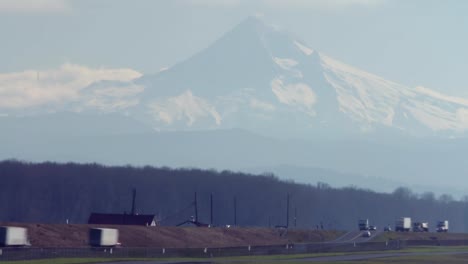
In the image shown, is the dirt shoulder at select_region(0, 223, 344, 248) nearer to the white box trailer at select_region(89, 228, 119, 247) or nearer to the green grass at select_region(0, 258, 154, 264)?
the white box trailer at select_region(89, 228, 119, 247)

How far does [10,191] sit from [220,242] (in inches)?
1543

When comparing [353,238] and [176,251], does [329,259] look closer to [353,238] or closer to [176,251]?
[176,251]

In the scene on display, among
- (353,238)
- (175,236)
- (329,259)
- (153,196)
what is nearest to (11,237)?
(329,259)

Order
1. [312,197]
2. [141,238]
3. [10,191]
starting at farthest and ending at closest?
[312,197] < [10,191] < [141,238]

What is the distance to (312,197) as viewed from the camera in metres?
189

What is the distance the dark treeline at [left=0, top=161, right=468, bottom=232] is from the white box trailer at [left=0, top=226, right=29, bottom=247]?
52725 millimetres

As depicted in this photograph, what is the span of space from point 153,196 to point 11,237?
81.2 m

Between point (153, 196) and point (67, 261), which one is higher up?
point (153, 196)

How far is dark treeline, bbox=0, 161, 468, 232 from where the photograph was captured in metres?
140

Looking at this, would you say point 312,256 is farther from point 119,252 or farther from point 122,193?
point 122,193

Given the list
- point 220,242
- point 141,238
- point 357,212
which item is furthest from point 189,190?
point 141,238

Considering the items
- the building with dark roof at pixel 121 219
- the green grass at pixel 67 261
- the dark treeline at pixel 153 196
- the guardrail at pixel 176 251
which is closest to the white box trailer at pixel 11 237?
the guardrail at pixel 176 251

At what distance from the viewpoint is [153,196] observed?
6181 inches

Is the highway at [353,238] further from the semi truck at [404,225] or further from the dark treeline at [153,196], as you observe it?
the dark treeline at [153,196]
